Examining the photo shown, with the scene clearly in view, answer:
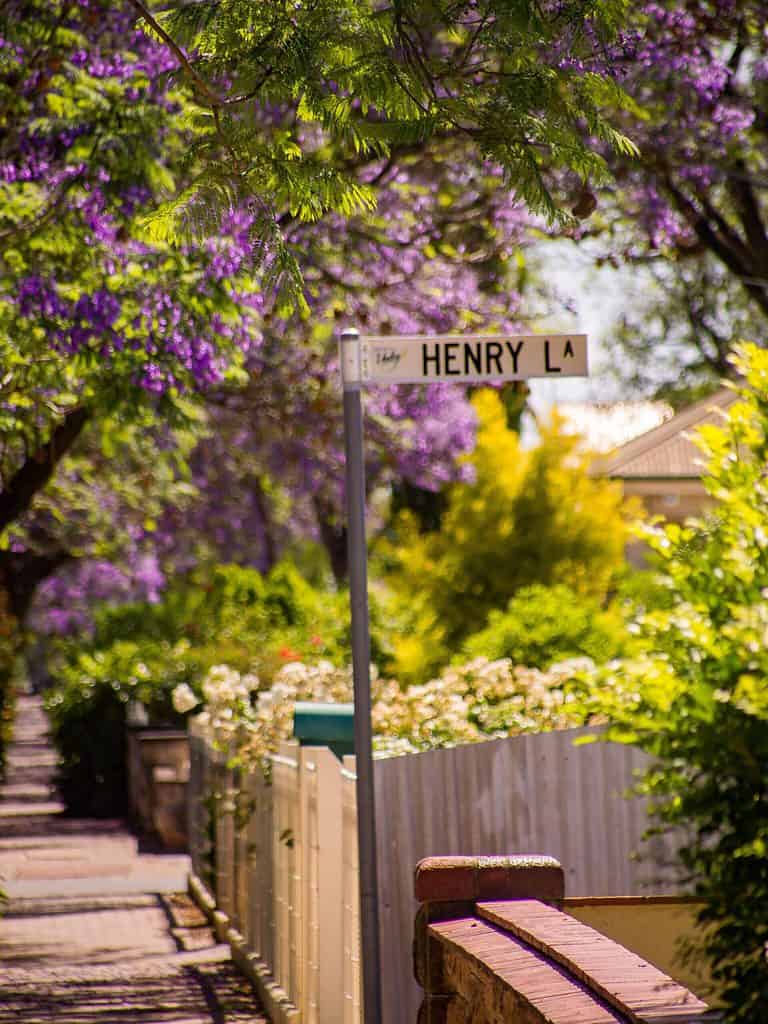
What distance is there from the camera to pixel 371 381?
6.01 meters

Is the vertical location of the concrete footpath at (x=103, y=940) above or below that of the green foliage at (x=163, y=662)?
below

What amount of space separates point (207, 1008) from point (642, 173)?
322 inches

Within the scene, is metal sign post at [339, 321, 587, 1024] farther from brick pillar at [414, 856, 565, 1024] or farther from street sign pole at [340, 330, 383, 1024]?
brick pillar at [414, 856, 565, 1024]

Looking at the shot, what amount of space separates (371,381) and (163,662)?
14057 millimetres

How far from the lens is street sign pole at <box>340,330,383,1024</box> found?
220 inches

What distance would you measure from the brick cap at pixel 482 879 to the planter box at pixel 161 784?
35.0 ft

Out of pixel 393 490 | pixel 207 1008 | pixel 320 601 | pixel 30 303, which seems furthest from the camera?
pixel 393 490

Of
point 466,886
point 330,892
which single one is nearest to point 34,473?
point 330,892

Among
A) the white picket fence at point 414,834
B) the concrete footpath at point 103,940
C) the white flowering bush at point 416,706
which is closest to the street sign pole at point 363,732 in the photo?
the white picket fence at point 414,834

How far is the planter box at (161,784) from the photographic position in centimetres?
1600

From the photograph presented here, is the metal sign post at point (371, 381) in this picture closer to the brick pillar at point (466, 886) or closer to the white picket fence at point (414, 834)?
the brick pillar at point (466, 886)

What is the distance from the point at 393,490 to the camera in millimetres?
29547

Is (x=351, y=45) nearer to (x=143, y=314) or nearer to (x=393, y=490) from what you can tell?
(x=143, y=314)

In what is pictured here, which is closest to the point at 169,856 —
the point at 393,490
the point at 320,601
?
the point at 320,601
